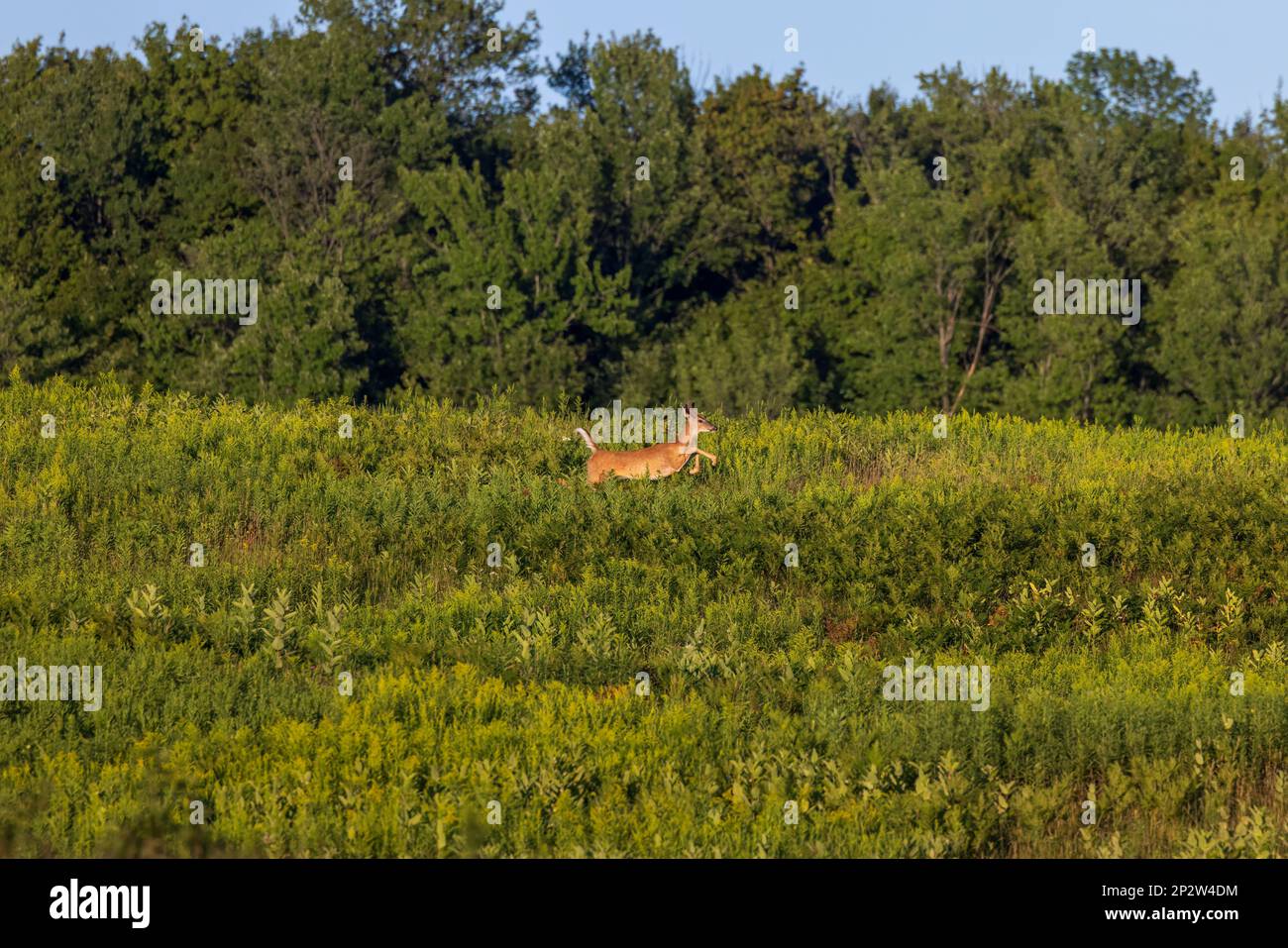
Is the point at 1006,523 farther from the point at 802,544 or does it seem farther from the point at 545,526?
the point at 545,526

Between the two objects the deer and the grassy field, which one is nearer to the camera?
the grassy field

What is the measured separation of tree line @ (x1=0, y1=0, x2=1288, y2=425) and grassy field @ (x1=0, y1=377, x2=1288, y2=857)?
35.4m

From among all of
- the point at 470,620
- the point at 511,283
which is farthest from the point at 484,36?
the point at 470,620

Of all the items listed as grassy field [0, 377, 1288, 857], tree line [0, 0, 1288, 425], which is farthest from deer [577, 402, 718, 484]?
tree line [0, 0, 1288, 425]

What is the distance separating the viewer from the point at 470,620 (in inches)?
611

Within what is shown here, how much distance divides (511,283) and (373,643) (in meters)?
48.7

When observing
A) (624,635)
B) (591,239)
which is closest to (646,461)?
(624,635)

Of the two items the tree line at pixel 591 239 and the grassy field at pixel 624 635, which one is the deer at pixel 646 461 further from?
the tree line at pixel 591 239

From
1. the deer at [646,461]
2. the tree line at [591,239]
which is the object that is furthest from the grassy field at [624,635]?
the tree line at [591,239]

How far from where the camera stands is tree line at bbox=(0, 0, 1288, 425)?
59531 millimetres

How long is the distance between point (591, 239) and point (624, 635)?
175 ft

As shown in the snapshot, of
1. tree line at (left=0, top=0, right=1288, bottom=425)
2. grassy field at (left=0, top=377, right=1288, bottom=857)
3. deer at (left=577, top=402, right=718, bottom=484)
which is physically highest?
tree line at (left=0, top=0, right=1288, bottom=425)

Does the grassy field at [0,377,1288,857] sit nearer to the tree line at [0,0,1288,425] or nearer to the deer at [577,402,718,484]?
the deer at [577,402,718,484]

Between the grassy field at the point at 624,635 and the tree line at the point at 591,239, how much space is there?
116ft
